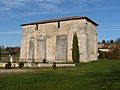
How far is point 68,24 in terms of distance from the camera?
4166 centimetres

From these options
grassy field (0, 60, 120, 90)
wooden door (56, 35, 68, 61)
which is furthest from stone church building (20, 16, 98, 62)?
grassy field (0, 60, 120, 90)

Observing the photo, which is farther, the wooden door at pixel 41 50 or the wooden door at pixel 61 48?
the wooden door at pixel 41 50

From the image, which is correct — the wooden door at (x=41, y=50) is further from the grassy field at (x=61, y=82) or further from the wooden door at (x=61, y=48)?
the grassy field at (x=61, y=82)

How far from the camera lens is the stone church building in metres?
40.0

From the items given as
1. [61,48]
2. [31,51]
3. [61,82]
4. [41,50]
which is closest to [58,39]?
[61,48]

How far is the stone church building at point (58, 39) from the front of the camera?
131 ft

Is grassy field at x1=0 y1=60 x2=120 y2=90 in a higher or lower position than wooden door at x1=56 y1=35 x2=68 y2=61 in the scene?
lower

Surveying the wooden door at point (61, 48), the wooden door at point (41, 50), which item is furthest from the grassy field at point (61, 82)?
the wooden door at point (41, 50)

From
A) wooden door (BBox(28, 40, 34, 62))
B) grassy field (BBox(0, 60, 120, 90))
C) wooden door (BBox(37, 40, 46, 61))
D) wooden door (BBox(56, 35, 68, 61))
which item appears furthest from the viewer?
wooden door (BBox(28, 40, 34, 62))

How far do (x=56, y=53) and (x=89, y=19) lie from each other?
910cm

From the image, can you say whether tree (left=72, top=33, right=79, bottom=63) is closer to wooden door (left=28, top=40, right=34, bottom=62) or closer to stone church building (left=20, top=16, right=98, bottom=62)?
stone church building (left=20, top=16, right=98, bottom=62)

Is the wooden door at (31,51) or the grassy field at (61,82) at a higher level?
the wooden door at (31,51)

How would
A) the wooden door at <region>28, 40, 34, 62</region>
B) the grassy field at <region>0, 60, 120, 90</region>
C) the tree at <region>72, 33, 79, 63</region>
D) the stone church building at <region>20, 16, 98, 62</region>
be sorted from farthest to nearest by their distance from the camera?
the wooden door at <region>28, 40, 34, 62</region>, the stone church building at <region>20, 16, 98, 62</region>, the tree at <region>72, 33, 79, 63</region>, the grassy field at <region>0, 60, 120, 90</region>

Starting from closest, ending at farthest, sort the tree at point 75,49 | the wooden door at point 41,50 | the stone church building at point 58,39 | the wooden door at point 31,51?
the tree at point 75,49 < the stone church building at point 58,39 < the wooden door at point 41,50 < the wooden door at point 31,51
